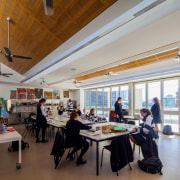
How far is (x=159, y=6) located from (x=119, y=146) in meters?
2.53

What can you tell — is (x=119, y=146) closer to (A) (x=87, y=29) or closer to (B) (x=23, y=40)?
(A) (x=87, y=29)

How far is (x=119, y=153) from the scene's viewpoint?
2.71 m

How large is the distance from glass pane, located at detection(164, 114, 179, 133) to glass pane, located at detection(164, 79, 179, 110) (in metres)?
0.40

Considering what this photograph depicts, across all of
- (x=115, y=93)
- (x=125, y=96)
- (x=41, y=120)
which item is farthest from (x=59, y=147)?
(x=115, y=93)

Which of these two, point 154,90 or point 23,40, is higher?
point 23,40

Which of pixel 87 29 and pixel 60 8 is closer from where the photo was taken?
pixel 60 8

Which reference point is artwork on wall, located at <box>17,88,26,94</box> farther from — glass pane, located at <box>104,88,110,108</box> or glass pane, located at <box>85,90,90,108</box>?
glass pane, located at <box>104,88,110,108</box>

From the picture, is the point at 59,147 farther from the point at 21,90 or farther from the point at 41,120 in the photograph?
the point at 21,90

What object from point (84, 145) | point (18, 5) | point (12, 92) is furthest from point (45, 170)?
point (12, 92)

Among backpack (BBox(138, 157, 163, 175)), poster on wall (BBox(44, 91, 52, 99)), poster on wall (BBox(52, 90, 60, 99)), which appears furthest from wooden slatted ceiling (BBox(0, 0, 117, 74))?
poster on wall (BBox(52, 90, 60, 99))

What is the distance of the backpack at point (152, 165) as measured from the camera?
2727mm

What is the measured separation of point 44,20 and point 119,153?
3.12m

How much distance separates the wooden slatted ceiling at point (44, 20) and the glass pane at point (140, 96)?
17.4 feet

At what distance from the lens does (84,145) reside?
10.2ft
